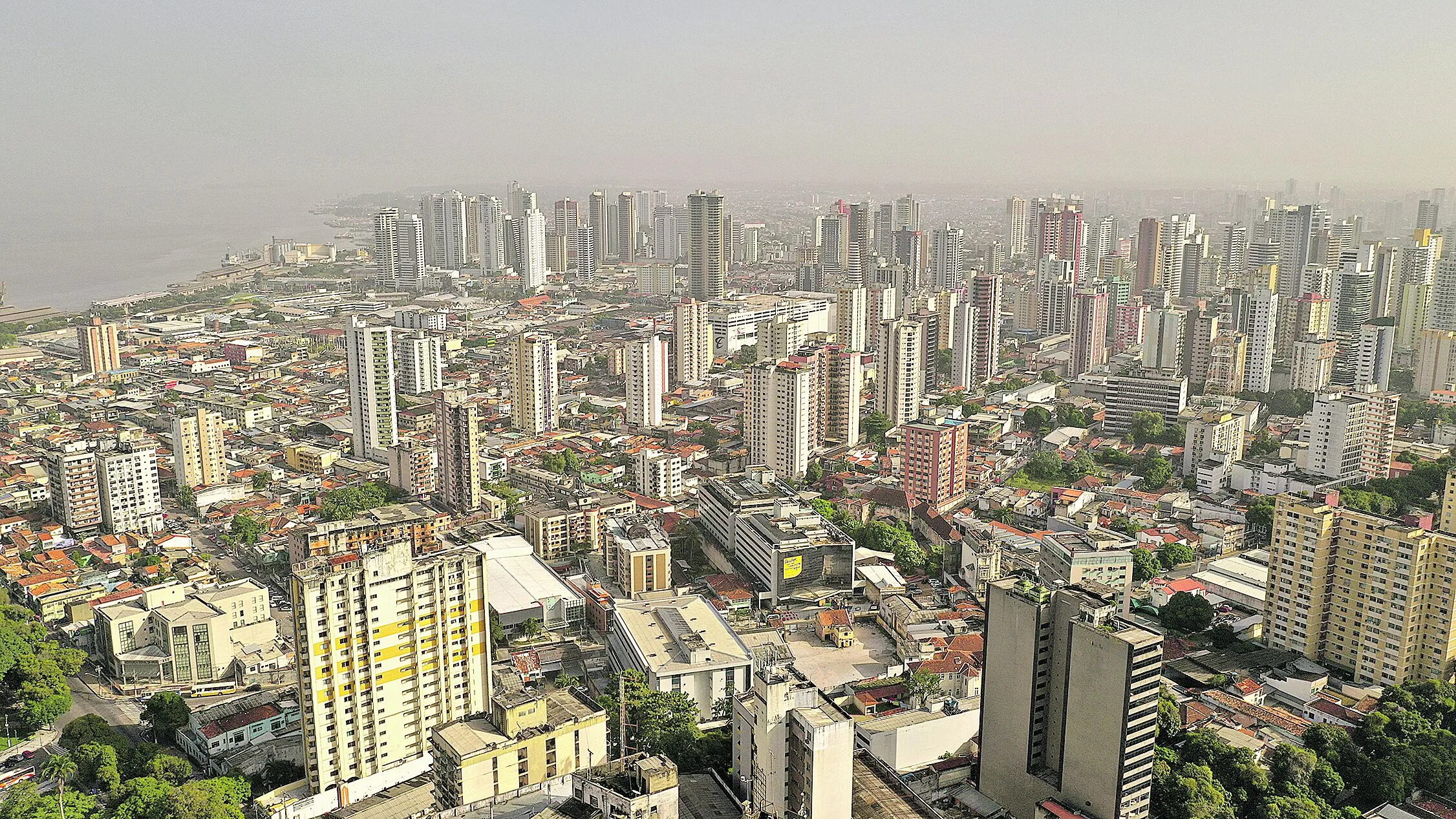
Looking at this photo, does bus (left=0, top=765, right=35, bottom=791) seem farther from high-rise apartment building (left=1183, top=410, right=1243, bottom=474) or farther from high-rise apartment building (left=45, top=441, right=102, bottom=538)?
high-rise apartment building (left=1183, top=410, right=1243, bottom=474)

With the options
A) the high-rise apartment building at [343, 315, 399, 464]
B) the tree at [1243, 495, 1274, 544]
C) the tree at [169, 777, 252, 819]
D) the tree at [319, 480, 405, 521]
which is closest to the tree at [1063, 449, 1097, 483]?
the tree at [1243, 495, 1274, 544]

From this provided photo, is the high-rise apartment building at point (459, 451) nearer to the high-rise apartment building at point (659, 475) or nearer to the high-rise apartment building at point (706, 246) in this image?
the high-rise apartment building at point (659, 475)

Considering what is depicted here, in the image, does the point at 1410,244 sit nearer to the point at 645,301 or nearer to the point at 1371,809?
the point at 645,301

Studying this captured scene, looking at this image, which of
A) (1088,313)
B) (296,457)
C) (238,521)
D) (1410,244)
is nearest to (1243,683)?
(238,521)

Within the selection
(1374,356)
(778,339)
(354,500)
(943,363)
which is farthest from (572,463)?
(1374,356)

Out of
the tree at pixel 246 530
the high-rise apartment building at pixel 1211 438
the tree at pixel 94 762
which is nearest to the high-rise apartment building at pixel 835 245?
the high-rise apartment building at pixel 1211 438
